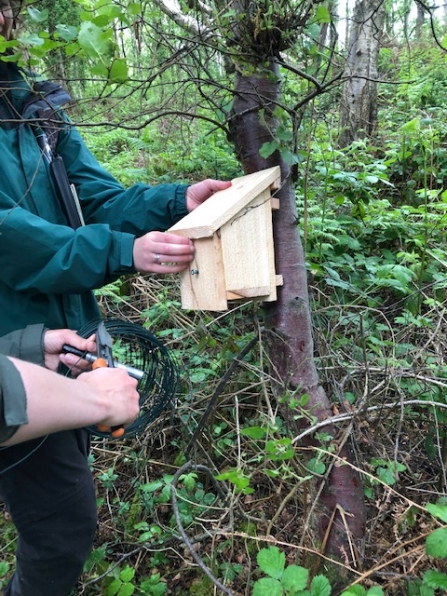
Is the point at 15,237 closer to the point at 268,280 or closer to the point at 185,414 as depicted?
the point at 268,280

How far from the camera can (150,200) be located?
Answer: 198cm

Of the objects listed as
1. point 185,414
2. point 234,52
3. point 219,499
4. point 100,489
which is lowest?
point 100,489

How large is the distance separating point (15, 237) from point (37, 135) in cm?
59

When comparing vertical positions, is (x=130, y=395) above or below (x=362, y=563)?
above

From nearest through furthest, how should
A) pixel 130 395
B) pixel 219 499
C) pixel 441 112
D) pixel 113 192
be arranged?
pixel 130 395 < pixel 113 192 < pixel 219 499 < pixel 441 112

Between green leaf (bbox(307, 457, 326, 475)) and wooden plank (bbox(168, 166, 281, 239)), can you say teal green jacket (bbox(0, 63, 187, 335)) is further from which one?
green leaf (bbox(307, 457, 326, 475))

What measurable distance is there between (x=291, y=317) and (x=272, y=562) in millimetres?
950

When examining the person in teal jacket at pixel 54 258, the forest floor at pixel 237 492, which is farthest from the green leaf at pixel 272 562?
the person in teal jacket at pixel 54 258

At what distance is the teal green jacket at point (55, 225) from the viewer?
1623 millimetres

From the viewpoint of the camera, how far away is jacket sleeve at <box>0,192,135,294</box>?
1613mm

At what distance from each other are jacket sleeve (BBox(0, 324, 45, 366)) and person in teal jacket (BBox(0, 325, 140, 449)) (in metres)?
0.36

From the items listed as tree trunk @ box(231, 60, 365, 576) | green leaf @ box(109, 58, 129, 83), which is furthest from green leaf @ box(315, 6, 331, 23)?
green leaf @ box(109, 58, 129, 83)

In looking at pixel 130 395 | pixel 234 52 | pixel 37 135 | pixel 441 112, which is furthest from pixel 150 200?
pixel 441 112

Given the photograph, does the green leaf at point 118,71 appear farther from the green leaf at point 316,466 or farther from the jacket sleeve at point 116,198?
the green leaf at point 316,466
